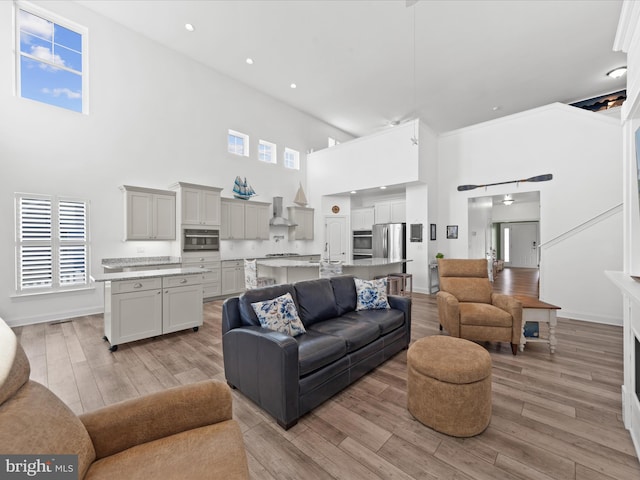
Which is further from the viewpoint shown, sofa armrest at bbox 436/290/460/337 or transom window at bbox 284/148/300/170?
transom window at bbox 284/148/300/170

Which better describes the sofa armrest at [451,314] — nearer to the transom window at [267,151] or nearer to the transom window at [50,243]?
the transom window at [50,243]

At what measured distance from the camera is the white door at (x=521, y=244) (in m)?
12.4

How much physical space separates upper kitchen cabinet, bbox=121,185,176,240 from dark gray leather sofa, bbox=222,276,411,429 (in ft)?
12.9

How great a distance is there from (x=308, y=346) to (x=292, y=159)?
7.40 meters

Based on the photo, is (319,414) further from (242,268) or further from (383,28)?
(383,28)

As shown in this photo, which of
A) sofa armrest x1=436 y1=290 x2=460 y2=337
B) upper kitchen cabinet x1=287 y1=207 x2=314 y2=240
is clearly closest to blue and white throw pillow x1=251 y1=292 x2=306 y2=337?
sofa armrest x1=436 y1=290 x2=460 y2=337

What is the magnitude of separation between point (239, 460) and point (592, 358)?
3.97m

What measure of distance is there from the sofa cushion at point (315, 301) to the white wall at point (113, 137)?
4.37 meters

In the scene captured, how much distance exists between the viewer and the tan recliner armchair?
2.77 ft

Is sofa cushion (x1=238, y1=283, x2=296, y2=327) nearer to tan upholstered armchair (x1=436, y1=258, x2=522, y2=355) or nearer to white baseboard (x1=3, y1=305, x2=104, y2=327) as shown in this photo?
tan upholstered armchair (x1=436, y1=258, x2=522, y2=355)

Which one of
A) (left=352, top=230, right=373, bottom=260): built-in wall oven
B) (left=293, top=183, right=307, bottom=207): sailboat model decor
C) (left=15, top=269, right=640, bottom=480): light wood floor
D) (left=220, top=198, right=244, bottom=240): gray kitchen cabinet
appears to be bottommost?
(left=15, top=269, right=640, bottom=480): light wood floor

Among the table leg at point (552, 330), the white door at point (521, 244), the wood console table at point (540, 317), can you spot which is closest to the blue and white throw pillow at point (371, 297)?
the wood console table at point (540, 317)

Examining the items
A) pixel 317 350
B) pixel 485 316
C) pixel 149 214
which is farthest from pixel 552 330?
pixel 149 214

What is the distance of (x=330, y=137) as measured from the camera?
380 inches
